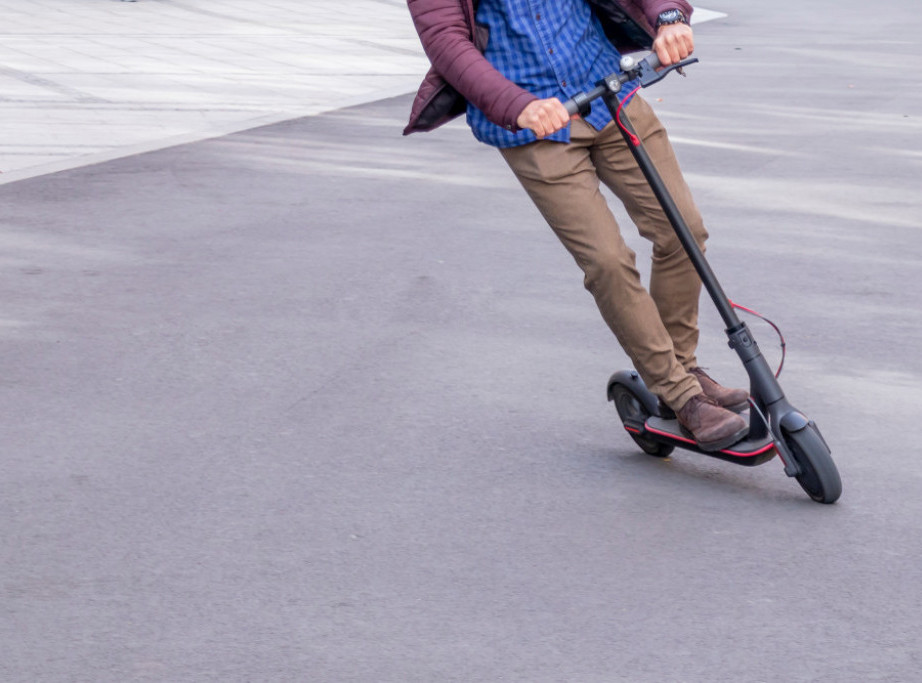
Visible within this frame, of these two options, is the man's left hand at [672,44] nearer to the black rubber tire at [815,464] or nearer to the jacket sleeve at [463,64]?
the jacket sleeve at [463,64]

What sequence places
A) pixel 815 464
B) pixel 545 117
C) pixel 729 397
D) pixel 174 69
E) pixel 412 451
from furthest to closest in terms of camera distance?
pixel 174 69 → pixel 412 451 → pixel 729 397 → pixel 815 464 → pixel 545 117

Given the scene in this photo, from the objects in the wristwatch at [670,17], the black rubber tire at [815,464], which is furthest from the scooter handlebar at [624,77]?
the black rubber tire at [815,464]

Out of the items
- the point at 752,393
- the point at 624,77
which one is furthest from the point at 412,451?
the point at 624,77

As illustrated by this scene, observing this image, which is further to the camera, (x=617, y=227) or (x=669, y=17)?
(x=617, y=227)

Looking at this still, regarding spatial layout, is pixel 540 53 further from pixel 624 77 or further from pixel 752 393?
pixel 752 393

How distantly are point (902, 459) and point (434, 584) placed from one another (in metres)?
1.66

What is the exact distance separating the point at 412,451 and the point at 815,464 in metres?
1.27

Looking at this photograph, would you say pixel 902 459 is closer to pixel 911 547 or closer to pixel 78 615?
pixel 911 547

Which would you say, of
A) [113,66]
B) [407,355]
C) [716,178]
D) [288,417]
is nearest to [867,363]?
[407,355]

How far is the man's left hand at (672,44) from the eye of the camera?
4059 mm

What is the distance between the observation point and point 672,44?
406 cm

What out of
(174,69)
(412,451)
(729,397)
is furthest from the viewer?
(174,69)

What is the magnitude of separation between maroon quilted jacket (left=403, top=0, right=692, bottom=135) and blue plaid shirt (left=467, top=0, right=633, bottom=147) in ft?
0.18

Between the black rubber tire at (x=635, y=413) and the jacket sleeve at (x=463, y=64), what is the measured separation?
1061mm
